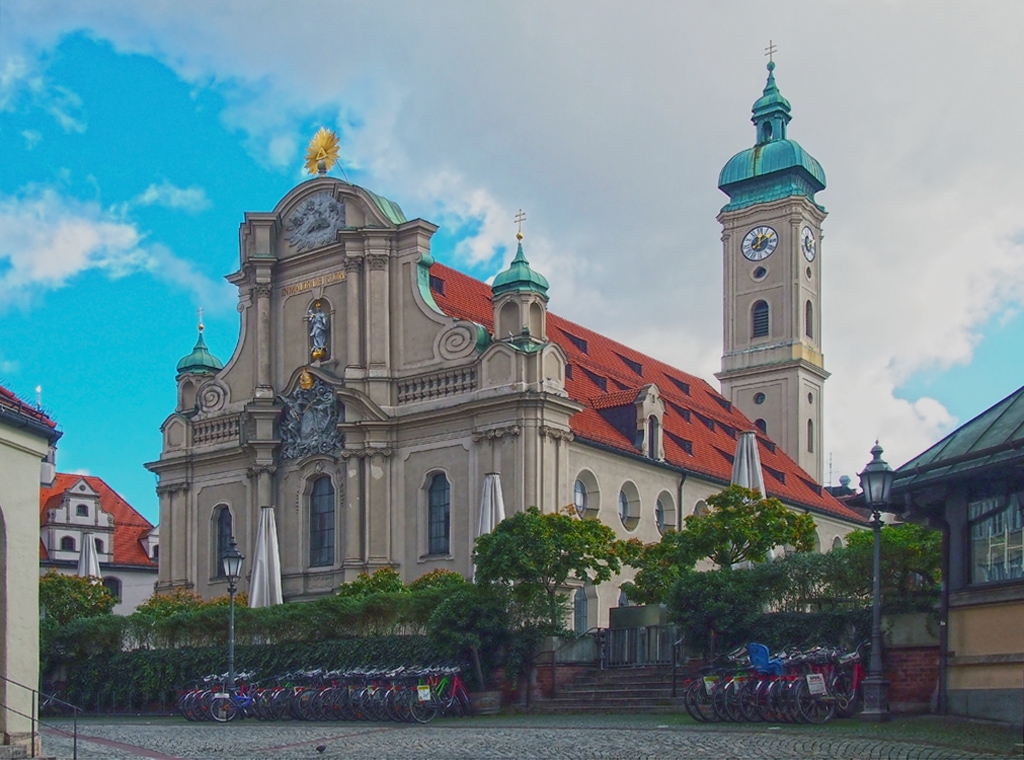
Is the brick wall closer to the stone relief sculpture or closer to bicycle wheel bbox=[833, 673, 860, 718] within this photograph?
bicycle wheel bbox=[833, 673, 860, 718]

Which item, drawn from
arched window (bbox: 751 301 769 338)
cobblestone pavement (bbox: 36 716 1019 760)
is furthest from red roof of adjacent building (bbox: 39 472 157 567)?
cobblestone pavement (bbox: 36 716 1019 760)

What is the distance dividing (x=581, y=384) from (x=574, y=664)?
23251mm

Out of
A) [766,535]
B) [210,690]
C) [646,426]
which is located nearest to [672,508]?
[646,426]

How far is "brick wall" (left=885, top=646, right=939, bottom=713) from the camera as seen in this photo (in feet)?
79.0

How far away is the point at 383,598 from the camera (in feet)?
119

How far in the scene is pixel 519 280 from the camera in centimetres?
4791

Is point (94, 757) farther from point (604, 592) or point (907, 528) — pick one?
point (604, 592)

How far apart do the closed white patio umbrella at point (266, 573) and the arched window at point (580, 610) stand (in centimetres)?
966

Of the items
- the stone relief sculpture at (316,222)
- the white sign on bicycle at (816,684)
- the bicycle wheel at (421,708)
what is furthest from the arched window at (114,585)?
the white sign on bicycle at (816,684)

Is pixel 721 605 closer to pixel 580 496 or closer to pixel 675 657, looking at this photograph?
pixel 675 657

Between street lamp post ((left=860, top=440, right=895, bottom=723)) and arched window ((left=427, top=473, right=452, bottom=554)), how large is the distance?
2618 cm

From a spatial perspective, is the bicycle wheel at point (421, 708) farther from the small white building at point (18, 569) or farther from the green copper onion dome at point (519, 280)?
the green copper onion dome at point (519, 280)

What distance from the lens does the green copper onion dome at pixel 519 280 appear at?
4794 centimetres

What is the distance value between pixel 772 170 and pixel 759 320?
7709mm
